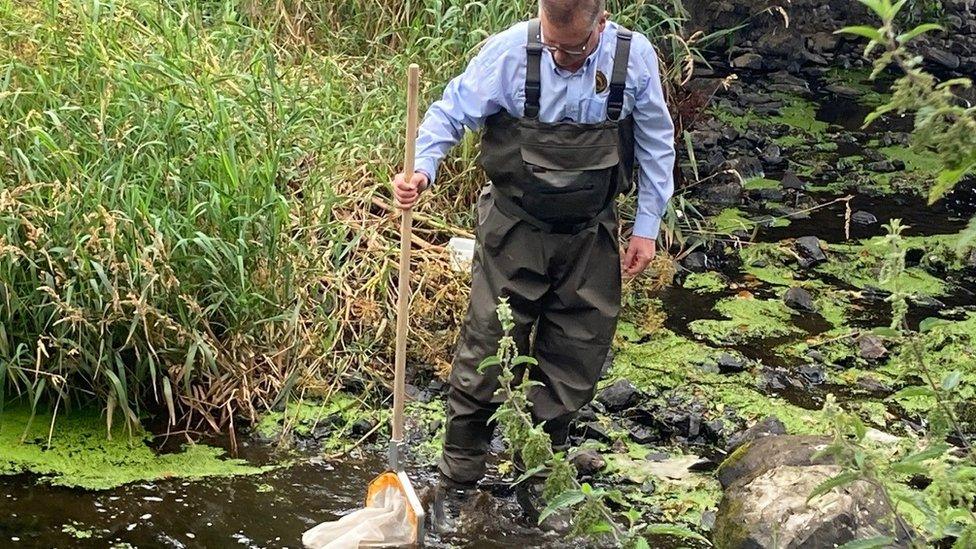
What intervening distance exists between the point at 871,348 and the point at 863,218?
185 centimetres

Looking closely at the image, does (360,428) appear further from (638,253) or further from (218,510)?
(638,253)

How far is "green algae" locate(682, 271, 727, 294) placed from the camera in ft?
19.9

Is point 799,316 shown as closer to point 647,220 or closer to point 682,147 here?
point 682,147

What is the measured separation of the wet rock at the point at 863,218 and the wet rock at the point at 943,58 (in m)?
3.83

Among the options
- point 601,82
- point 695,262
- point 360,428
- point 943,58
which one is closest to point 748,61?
point 943,58

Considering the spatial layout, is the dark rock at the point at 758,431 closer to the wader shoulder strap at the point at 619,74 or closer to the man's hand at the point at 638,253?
the man's hand at the point at 638,253

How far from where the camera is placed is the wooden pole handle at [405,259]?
3502mm

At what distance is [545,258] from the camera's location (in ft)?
12.5

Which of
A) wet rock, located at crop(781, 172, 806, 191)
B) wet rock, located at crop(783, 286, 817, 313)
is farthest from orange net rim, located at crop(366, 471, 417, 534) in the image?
wet rock, located at crop(781, 172, 806, 191)

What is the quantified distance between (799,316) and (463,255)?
5.61 feet

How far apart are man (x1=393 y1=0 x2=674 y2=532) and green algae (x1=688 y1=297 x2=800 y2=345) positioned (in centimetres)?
161

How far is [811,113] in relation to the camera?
29.8 ft

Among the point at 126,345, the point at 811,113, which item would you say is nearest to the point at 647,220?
the point at 126,345

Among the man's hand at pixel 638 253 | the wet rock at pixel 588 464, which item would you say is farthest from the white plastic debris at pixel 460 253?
the man's hand at pixel 638 253
